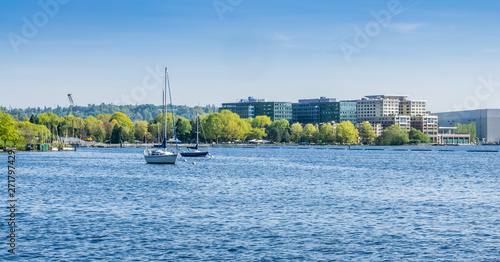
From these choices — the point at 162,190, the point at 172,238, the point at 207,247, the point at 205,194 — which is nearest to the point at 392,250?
the point at 207,247

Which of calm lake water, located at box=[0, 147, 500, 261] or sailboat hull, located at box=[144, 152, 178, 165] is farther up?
sailboat hull, located at box=[144, 152, 178, 165]

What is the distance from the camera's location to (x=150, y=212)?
37.4 m

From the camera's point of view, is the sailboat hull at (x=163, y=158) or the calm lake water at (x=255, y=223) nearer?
the calm lake water at (x=255, y=223)

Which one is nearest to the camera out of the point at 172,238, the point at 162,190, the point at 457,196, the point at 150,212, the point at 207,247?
the point at 207,247

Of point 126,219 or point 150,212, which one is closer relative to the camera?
point 126,219

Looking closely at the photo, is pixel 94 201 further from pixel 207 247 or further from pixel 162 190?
pixel 207 247

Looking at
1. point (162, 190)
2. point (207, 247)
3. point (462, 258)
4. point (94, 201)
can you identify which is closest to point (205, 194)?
point (162, 190)

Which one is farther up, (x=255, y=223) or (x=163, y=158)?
(x=163, y=158)

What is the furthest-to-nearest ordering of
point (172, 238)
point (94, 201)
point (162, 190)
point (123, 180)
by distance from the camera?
point (123, 180)
point (162, 190)
point (94, 201)
point (172, 238)

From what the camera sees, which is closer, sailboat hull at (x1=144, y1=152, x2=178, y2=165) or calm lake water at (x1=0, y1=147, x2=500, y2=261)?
calm lake water at (x1=0, y1=147, x2=500, y2=261)

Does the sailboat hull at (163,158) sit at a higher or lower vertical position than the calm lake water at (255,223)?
higher

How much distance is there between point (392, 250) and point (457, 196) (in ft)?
78.7

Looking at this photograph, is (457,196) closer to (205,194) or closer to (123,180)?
(205,194)

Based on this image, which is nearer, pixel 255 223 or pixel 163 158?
pixel 255 223
